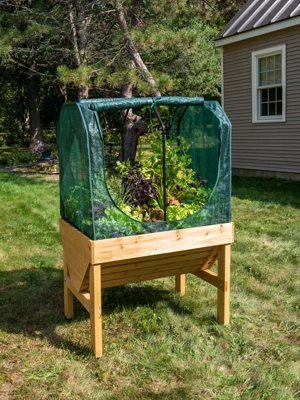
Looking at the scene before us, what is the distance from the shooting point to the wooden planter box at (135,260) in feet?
9.82

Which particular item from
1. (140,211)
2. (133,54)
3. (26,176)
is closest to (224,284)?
(140,211)

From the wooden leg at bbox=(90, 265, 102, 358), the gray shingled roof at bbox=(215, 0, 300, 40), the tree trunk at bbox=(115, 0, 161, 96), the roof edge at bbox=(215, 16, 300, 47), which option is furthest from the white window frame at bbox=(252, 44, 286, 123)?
the wooden leg at bbox=(90, 265, 102, 358)

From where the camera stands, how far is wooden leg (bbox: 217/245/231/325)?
3438mm

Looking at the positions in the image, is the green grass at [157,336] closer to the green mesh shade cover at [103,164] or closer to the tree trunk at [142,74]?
the green mesh shade cover at [103,164]

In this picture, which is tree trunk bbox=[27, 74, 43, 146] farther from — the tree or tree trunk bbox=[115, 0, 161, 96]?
tree trunk bbox=[115, 0, 161, 96]

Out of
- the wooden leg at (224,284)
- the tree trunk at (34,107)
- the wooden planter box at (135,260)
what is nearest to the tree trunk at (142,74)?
the wooden planter box at (135,260)

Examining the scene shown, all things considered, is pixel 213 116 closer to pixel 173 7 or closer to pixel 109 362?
pixel 109 362

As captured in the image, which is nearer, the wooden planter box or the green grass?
the green grass

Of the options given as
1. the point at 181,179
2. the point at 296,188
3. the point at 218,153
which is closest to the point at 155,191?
the point at 181,179

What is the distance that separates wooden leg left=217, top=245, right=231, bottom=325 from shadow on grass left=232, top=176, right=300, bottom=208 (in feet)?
15.0

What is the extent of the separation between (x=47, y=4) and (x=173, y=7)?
25.9ft

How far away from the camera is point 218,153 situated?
330 cm

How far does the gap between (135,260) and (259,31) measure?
8.42 metres

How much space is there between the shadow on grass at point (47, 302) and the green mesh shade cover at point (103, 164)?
2.81ft
